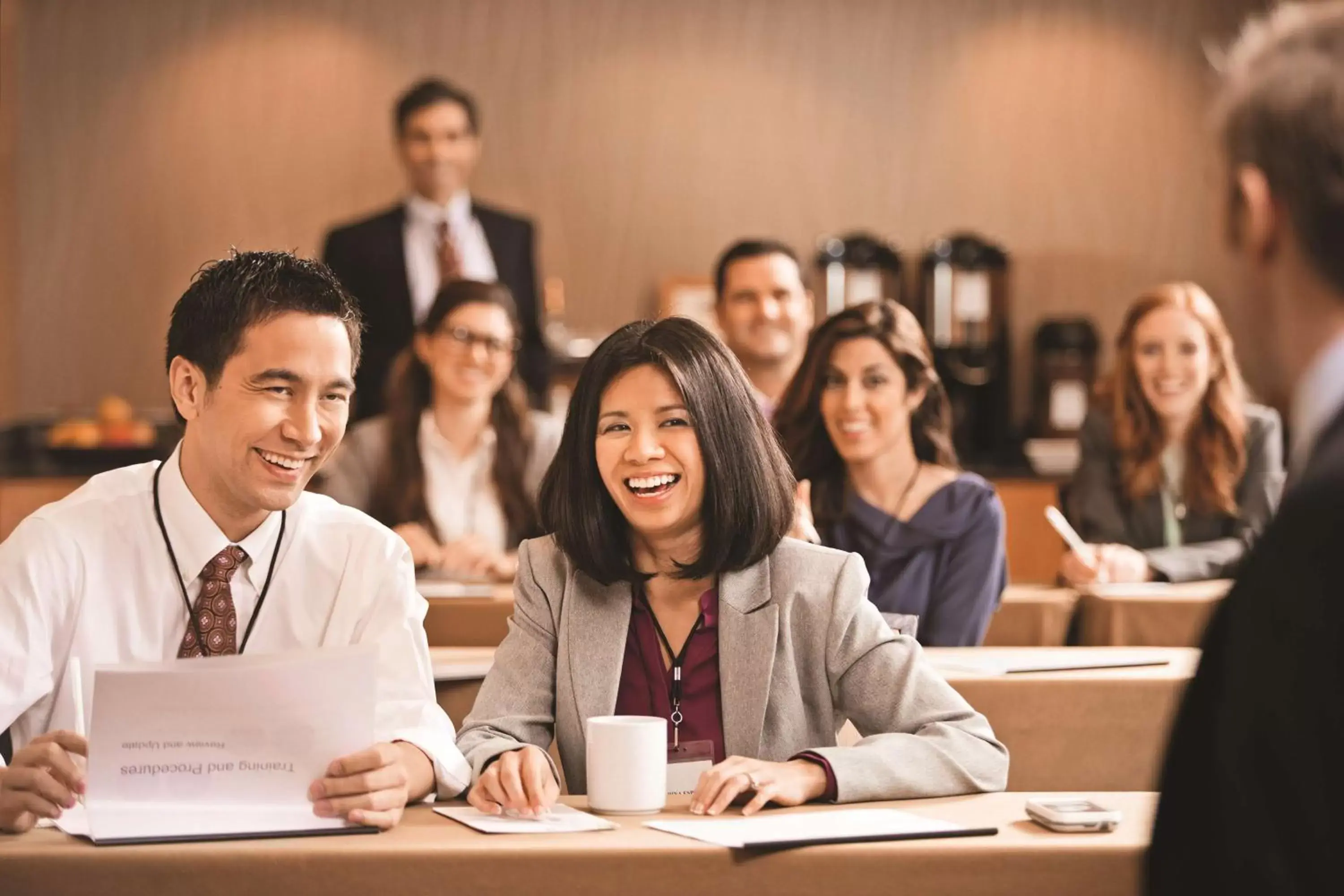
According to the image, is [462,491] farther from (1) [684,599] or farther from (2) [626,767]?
(2) [626,767]

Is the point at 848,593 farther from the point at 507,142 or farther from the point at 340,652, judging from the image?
the point at 507,142

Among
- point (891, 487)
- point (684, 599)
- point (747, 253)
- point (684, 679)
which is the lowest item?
point (684, 679)

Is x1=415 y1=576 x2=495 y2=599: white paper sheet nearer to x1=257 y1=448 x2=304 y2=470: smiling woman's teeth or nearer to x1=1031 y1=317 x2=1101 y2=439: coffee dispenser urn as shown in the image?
x1=257 y1=448 x2=304 y2=470: smiling woman's teeth

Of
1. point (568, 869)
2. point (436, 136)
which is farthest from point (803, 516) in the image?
point (436, 136)

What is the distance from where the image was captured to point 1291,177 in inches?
38.9

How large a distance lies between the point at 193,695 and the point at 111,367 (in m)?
5.54

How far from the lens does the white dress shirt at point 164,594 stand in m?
1.91

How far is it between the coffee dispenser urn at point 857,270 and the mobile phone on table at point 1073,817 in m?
4.96

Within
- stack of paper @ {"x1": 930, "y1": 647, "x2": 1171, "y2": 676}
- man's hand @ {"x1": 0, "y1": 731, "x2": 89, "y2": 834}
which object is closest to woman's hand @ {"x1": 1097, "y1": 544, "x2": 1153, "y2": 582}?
stack of paper @ {"x1": 930, "y1": 647, "x2": 1171, "y2": 676}

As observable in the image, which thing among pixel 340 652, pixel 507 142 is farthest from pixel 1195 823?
pixel 507 142

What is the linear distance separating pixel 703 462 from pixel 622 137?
4.95 meters

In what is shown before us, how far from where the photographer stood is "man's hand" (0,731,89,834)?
1562 mm

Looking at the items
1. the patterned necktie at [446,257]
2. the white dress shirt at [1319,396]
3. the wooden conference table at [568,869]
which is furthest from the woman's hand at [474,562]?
the white dress shirt at [1319,396]

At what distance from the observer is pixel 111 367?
263 inches
